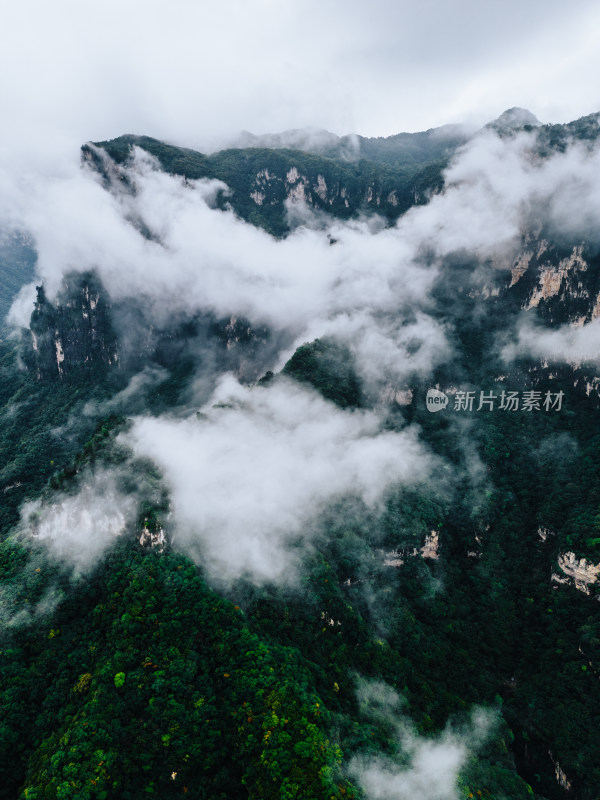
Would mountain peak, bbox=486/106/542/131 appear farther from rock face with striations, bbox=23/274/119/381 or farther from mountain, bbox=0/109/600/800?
rock face with striations, bbox=23/274/119/381

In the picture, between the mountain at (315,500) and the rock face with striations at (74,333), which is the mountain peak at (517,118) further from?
the rock face with striations at (74,333)

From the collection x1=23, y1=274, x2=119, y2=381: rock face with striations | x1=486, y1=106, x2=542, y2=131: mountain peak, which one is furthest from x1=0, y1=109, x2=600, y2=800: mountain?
x1=486, y1=106, x2=542, y2=131: mountain peak

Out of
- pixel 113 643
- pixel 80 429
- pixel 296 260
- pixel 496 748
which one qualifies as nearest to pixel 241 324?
pixel 296 260

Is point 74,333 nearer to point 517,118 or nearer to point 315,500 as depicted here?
point 315,500

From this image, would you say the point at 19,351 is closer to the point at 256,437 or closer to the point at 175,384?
the point at 175,384

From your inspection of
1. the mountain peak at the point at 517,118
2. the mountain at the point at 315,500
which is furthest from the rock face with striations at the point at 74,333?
the mountain peak at the point at 517,118
